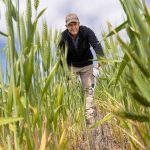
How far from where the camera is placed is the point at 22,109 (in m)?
0.93

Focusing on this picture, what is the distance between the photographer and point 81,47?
3199mm

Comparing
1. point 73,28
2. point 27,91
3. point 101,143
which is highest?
point 73,28

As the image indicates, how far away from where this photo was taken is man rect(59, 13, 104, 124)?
10.3 ft

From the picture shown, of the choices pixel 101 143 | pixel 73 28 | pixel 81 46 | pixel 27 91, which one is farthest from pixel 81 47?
pixel 27 91

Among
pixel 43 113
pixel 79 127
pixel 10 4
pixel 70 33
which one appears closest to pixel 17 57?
pixel 10 4

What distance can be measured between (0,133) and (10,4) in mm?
522

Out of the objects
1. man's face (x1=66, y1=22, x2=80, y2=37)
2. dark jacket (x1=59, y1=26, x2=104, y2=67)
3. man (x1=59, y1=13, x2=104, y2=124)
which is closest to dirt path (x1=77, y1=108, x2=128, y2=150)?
man (x1=59, y1=13, x2=104, y2=124)

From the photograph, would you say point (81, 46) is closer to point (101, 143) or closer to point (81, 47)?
point (81, 47)

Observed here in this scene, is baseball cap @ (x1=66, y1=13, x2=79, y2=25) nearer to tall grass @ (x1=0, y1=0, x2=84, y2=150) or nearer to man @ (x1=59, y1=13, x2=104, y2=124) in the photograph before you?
man @ (x1=59, y1=13, x2=104, y2=124)

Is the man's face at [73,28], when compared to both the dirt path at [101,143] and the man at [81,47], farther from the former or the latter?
the dirt path at [101,143]

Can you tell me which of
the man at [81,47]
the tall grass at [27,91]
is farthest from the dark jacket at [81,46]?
the tall grass at [27,91]

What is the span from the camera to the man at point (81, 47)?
313 cm

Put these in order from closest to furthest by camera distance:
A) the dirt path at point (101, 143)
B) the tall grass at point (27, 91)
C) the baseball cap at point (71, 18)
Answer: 1. the tall grass at point (27, 91)
2. the dirt path at point (101, 143)
3. the baseball cap at point (71, 18)

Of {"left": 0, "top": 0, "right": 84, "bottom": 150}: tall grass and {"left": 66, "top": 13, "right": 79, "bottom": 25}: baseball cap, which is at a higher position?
{"left": 66, "top": 13, "right": 79, "bottom": 25}: baseball cap
